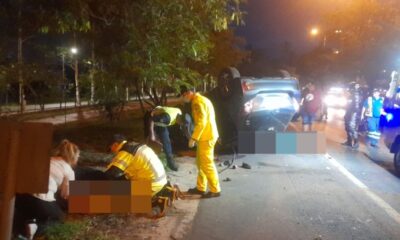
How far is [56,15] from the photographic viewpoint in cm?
750

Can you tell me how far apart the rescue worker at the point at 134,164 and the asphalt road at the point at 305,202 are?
817mm

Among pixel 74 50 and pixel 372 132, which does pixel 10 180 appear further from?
pixel 372 132

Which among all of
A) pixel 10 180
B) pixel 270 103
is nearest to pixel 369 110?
pixel 270 103

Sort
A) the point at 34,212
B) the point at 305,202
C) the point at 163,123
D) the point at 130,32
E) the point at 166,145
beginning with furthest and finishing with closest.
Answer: the point at 166,145 < the point at 163,123 < the point at 130,32 < the point at 305,202 < the point at 34,212

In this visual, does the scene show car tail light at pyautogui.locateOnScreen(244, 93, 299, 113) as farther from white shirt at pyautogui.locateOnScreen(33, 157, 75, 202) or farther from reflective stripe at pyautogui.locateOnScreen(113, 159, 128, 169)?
white shirt at pyautogui.locateOnScreen(33, 157, 75, 202)

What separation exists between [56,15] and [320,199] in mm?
4975

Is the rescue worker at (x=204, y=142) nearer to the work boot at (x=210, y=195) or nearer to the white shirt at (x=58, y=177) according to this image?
the work boot at (x=210, y=195)

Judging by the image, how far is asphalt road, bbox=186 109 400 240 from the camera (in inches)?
229

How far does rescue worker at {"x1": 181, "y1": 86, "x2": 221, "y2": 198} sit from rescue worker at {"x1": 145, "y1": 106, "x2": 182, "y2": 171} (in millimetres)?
1546

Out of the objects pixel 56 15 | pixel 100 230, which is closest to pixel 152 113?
pixel 56 15

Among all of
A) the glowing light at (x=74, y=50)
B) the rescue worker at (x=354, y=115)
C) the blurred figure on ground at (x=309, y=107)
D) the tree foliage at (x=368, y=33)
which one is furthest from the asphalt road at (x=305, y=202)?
the tree foliage at (x=368, y=33)

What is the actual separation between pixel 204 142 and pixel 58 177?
256 cm

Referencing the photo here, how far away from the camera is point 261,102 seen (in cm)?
1091

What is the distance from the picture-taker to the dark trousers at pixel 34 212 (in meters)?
5.04
